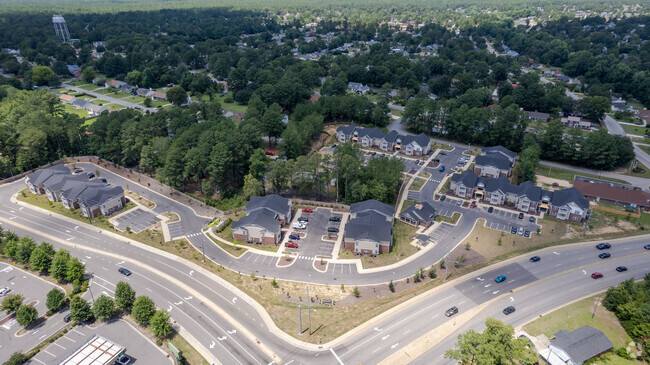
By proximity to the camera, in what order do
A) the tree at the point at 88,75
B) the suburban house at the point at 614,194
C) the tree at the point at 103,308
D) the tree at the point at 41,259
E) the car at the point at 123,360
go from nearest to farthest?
the car at the point at 123,360 < the tree at the point at 103,308 < the tree at the point at 41,259 < the suburban house at the point at 614,194 < the tree at the point at 88,75

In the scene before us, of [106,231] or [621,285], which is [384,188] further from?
[106,231]

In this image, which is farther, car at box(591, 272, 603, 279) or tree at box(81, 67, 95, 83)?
tree at box(81, 67, 95, 83)

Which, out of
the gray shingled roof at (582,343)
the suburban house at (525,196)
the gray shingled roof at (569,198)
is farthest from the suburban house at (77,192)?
the gray shingled roof at (569,198)

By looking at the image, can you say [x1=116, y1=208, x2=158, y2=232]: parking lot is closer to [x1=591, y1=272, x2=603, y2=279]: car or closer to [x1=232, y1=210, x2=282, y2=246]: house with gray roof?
[x1=232, y1=210, x2=282, y2=246]: house with gray roof

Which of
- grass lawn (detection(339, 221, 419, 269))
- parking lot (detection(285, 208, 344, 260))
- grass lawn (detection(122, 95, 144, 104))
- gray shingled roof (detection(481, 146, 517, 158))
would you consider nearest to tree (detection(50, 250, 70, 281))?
parking lot (detection(285, 208, 344, 260))

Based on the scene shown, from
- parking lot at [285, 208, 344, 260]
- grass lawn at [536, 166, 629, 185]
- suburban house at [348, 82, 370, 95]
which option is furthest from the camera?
suburban house at [348, 82, 370, 95]

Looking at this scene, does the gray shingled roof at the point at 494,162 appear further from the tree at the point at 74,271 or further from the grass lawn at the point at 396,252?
the tree at the point at 74,271
